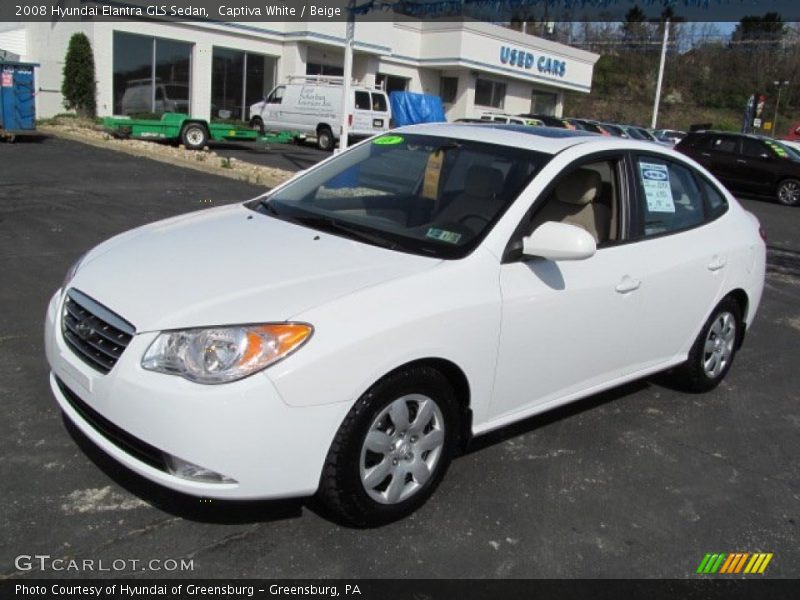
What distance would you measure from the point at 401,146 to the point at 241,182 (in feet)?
31.5

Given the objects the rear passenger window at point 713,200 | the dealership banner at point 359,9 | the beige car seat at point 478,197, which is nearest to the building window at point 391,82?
the dealership banner at point 359,9

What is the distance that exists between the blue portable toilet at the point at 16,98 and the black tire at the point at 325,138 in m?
9.08

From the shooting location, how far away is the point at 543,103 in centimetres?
4294

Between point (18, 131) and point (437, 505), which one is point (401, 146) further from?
point (18, 131)

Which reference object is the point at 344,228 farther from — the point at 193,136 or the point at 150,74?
the point at 150,74

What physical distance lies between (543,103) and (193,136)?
27029 mm

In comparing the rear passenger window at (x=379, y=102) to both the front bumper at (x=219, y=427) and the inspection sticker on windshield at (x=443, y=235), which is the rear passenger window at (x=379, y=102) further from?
the front bumper at (x=219, y=427)

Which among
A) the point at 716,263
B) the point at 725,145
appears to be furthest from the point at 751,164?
the point at 716,263

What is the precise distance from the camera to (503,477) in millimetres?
3695

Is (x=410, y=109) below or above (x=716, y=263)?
above

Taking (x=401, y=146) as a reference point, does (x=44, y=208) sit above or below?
below

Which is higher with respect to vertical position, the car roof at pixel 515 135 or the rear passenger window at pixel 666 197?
the car roof at pixel 515 135

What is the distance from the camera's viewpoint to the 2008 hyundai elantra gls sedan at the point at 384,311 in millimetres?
2748
